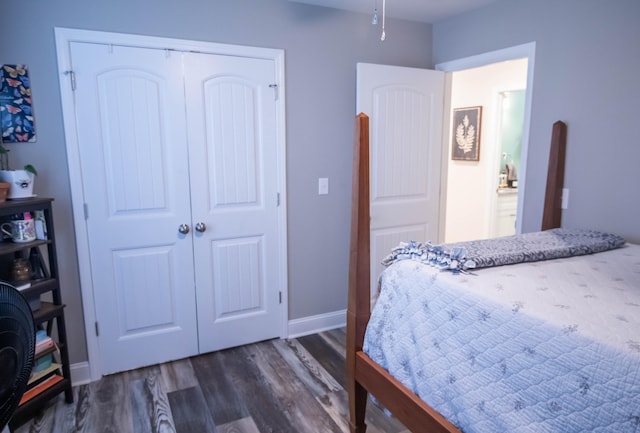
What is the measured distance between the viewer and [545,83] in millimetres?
2363

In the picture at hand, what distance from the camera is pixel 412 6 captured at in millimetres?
2738

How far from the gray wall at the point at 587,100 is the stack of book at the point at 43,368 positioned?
2841 millimetres

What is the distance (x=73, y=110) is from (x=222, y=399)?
1.80 metres

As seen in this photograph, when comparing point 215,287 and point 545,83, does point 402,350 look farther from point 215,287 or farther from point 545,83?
point 545,83

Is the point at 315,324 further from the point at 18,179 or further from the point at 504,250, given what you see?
the point at 18,179

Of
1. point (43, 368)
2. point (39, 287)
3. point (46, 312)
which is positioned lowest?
point (43, 368)

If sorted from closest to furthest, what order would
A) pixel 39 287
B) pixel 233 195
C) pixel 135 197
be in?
pixel 39 287 < pixel 135 197 < pixel 233 195

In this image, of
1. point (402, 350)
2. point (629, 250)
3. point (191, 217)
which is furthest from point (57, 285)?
point (629, 250)

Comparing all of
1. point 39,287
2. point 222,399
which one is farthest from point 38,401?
point 222,399

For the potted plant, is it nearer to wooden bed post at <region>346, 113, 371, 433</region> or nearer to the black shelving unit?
the black shelving unit

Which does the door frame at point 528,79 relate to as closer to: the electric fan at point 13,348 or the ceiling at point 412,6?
the ceiling at point 412,6

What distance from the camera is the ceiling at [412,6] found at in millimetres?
2648

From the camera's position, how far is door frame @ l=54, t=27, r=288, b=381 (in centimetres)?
214

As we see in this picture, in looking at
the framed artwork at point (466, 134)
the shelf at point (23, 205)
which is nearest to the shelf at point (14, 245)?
the shelf at point (23, 205)
